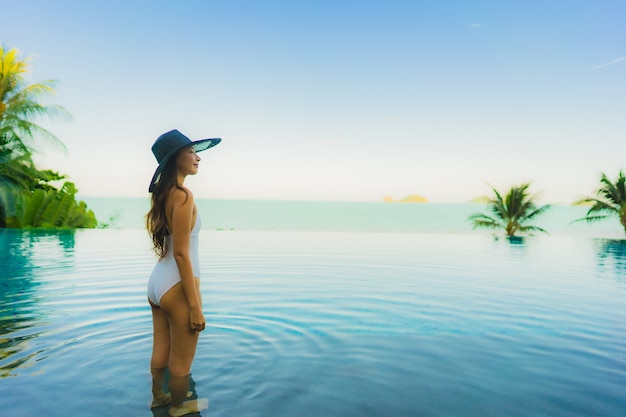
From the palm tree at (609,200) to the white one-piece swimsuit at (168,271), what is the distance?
19.0m

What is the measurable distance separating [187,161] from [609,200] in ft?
66.6

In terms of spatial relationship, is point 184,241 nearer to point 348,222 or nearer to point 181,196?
point 181,196

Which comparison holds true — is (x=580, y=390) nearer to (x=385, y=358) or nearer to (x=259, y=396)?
(x=385, y=358)

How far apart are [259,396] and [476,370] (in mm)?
1529

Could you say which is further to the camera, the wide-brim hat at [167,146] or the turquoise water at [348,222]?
the turquoise water at [348,222]

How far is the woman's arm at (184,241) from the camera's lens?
221 cm

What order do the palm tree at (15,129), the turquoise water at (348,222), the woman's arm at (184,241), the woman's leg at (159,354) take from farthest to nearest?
1. the turquoise water at (348,222)
2. the palm tree at (15,129)
3. the woman's leg at (159,354)
4. the woman's arm at (184,241)

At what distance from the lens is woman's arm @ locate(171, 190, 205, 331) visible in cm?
221

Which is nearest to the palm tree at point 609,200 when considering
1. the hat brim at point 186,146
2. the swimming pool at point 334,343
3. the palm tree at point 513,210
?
the palm tree at point 513,210

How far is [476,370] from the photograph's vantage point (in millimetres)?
3186

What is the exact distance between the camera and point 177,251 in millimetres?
2223

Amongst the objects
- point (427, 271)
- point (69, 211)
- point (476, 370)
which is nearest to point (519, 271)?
point (427, 271)

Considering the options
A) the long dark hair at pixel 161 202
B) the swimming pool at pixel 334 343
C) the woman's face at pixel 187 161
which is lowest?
the swimming pool at pixel 334 343

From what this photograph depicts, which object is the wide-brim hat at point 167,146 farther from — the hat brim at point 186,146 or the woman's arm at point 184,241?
the woman's arm at point 184,241
